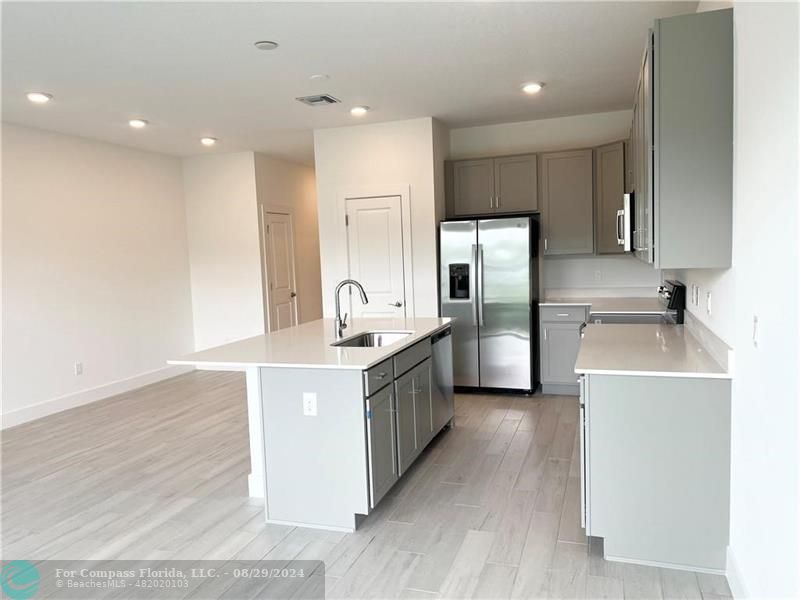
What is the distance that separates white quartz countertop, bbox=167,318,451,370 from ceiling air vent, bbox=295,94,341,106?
6.13 feet

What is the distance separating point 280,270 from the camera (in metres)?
7.25

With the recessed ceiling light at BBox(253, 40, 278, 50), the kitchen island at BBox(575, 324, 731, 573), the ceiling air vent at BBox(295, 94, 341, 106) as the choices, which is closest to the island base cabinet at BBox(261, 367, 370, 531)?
the kitchen island at BBox(575, 324, 731, 573)

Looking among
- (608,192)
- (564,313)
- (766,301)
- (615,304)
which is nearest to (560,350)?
(564,313)

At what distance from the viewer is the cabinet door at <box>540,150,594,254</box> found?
527 centimetres

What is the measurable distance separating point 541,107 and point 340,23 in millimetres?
2633

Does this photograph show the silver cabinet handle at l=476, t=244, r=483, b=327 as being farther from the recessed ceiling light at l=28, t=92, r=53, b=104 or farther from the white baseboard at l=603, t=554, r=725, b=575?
the recessed ceiling light at l=28, t=92, r=53, b=104

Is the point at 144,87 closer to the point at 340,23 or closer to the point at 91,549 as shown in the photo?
the point at 340,23

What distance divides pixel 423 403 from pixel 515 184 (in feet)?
9.00

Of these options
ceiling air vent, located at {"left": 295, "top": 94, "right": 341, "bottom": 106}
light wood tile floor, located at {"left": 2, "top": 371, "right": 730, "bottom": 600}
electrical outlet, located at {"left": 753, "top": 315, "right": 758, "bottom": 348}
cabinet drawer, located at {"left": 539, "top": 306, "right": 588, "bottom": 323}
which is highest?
ceiling air vent, located at {"left": 295, "top": 94, "right": 341, "bottom": 106}

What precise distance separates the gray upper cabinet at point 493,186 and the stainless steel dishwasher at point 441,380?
184 centimetres

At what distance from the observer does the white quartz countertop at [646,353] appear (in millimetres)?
2357

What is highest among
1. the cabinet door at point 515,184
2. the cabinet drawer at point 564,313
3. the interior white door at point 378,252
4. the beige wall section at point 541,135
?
the beige wall section at point 541,135

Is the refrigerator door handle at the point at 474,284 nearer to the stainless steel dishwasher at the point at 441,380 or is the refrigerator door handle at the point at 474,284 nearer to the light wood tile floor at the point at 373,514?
the light wood tile floor at the point at 373,514

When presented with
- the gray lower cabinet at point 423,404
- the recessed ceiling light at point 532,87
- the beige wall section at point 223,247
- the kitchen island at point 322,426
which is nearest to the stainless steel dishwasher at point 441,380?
the gray lower cabinet at point 423,404
